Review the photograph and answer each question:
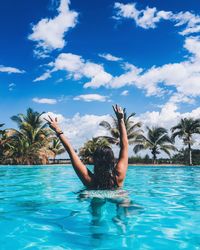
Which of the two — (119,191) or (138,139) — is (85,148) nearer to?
(138,139)

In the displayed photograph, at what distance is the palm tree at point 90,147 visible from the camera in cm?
3456

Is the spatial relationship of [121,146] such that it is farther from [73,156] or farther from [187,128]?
[187,128]


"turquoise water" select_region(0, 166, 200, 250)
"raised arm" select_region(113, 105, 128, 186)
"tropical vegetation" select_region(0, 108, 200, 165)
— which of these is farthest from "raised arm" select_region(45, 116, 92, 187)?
"tropical vegetation" select_region(0, 108, 200, 165)

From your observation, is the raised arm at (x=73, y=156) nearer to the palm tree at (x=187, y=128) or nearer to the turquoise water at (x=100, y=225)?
the turquoise water at (x=100, y=225)

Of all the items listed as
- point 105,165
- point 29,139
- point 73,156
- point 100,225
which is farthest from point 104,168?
point 29,139

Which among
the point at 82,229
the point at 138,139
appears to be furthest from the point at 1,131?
the point at 82,229

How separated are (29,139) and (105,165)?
30.1 m

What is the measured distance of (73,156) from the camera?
4.46 metres

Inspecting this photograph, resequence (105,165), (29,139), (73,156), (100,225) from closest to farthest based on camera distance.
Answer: (100,225)
(73,156)
(105,165)
(29,139)

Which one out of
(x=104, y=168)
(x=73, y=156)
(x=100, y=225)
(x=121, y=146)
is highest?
(x=121, y=146)

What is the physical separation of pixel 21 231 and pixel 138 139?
33484 millimetres

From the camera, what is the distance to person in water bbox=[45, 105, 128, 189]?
4605 mm

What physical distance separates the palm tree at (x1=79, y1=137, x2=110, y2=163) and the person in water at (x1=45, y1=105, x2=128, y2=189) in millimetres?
29429

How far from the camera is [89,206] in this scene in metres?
5.10
